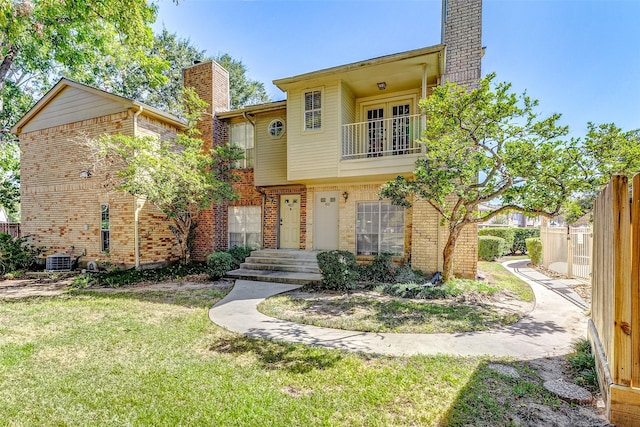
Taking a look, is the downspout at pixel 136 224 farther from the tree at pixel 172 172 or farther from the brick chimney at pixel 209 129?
the brick chimney at pixel 209 129

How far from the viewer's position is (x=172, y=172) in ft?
31.0

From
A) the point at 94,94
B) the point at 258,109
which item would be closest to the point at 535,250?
the point at 258,109

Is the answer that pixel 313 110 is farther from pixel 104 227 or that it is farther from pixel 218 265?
pixel 104 227

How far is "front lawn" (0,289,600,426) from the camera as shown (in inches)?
106

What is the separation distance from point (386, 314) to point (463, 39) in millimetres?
8423

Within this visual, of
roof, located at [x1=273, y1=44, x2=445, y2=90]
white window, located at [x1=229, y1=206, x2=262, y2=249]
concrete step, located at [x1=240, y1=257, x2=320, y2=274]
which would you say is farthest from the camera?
white window, located at [x1=229, y1=206, x2=262, y2=249]

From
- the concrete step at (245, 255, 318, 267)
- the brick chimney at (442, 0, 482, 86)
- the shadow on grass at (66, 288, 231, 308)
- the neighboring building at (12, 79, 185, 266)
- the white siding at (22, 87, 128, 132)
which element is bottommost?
the shadow on grass at (66, 288, 231, 308)

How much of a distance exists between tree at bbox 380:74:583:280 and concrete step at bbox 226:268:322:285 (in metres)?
3.29

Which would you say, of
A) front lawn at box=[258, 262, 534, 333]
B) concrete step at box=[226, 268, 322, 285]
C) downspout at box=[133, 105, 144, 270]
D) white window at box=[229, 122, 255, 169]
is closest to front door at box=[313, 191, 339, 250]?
concrete step at box=[226, 268, 322, 285]

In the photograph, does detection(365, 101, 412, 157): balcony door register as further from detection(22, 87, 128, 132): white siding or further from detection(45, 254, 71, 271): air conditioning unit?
detection(45, 254, 71, 271): air conditioning unit

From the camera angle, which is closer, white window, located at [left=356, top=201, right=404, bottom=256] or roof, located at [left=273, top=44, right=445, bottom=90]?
roof, located at [left=273, top=44, right=445, bottom=90]

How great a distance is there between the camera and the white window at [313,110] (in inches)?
388

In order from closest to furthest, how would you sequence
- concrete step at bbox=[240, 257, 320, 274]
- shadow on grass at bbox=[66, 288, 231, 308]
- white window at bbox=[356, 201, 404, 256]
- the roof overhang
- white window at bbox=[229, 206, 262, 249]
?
shadow on grass at bbox=[66, 288, 231, 308] < the roof overhang < concrete step at bbox=[240, 257, 320, 274] < white window at bbox=[356, 201, 404, 256] < white window at bbox=[229, 206, 262, 249]

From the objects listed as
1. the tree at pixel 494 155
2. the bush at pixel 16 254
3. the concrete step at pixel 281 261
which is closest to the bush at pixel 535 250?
the tree at pixel 494 155
